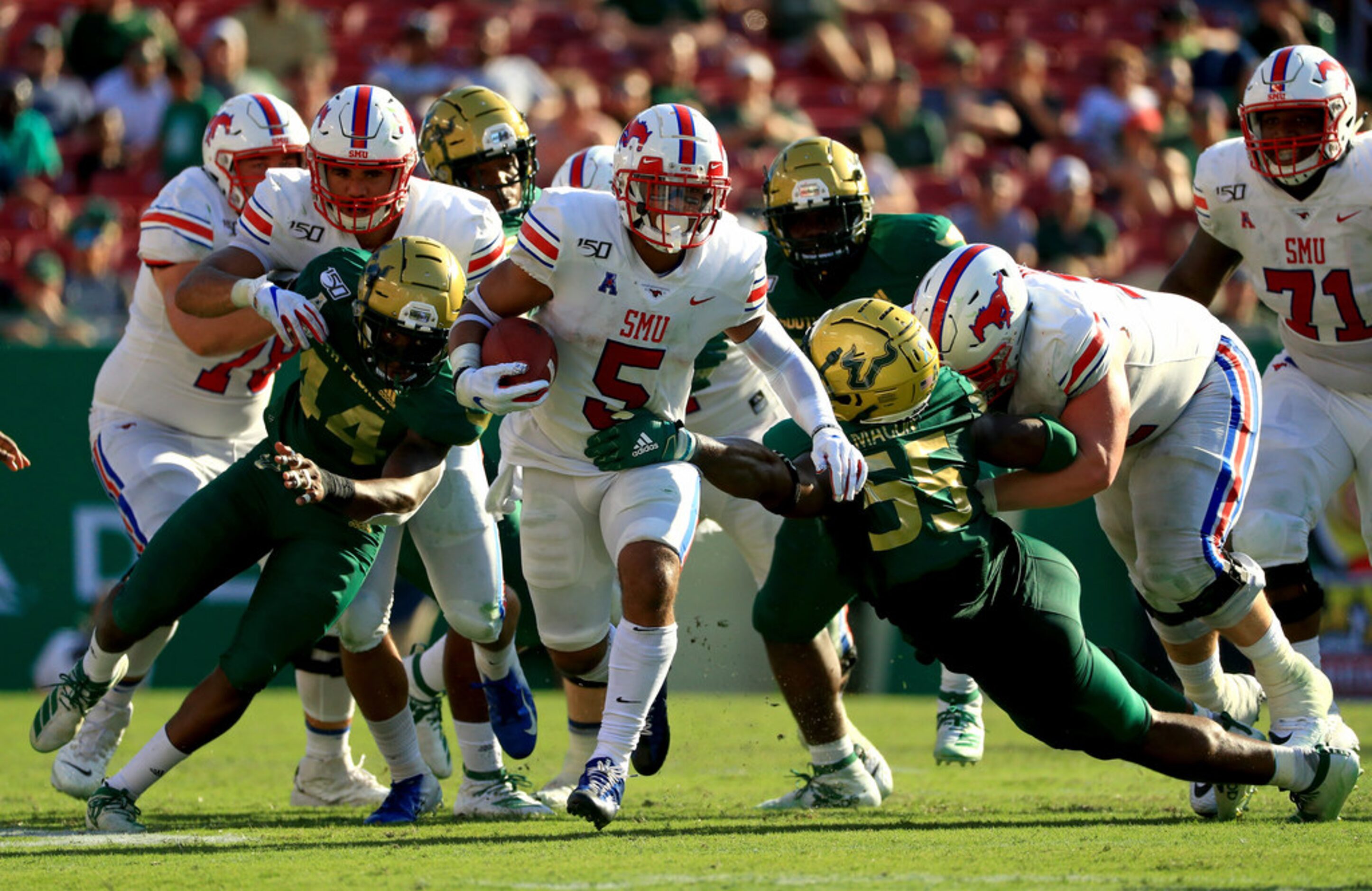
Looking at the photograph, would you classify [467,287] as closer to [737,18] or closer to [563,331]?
[563,331]

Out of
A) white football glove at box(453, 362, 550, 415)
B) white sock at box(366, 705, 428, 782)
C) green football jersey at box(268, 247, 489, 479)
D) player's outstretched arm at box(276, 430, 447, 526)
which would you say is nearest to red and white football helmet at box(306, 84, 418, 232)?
green football jersey at box(268, 247, 489, 479)

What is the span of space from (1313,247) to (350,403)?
2971mm

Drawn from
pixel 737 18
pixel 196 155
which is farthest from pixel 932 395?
→ pixel 737 18

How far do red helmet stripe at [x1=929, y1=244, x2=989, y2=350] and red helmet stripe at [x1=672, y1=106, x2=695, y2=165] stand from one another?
0.74 meters

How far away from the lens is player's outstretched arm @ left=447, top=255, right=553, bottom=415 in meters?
4.50

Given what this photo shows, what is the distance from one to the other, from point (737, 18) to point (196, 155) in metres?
4.30

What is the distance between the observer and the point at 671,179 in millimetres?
4719

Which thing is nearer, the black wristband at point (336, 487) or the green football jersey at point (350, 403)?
the black wristband at point (336, 487)

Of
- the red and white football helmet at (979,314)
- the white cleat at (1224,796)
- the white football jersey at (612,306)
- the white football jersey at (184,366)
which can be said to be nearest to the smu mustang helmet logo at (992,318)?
the red and white football helmet at (979,314)

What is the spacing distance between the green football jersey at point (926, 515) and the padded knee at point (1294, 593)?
1346 millimetres

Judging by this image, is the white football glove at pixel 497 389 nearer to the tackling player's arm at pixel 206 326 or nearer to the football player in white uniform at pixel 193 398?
the tackling player's arm at pixel 206 326

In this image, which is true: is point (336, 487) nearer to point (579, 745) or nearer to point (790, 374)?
point (790, 374)

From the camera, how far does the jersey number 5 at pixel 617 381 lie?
4.84 metres

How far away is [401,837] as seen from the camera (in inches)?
186
